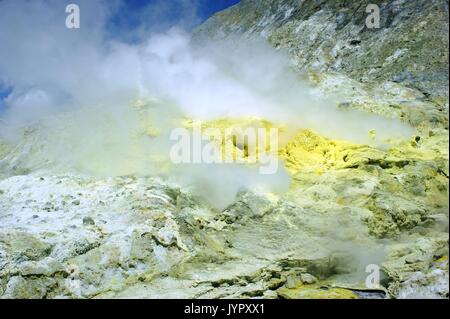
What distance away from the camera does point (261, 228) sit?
792cm

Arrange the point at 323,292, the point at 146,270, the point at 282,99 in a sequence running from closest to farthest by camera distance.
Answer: the point at 323,292, the point at 146,270, the point at 282,99

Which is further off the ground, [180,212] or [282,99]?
[282,99]

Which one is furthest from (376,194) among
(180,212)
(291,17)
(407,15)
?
(291,17)

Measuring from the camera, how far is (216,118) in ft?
36.9

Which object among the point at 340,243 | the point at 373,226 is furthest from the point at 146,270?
the point at 373,226

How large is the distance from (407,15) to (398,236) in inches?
373

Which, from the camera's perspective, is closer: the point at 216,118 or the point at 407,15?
the point at 216,118

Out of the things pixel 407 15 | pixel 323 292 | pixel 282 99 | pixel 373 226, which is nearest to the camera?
pixel 323 292

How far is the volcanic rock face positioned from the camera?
6.68 metres

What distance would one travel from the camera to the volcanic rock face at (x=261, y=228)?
668 cm

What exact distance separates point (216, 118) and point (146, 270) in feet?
16.6

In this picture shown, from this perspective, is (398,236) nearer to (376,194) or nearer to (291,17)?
(376,194)

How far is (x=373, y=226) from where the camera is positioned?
754 cm

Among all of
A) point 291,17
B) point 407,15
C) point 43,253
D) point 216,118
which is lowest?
point 43,253
